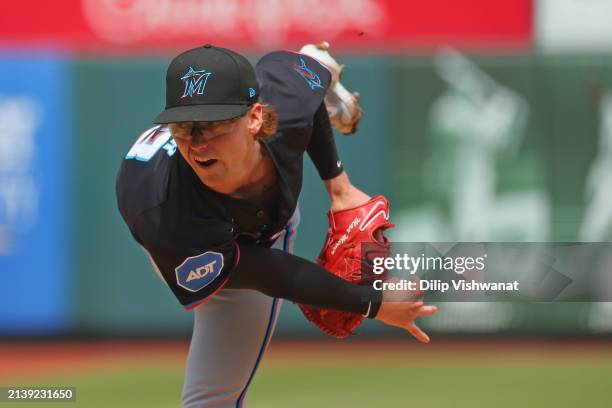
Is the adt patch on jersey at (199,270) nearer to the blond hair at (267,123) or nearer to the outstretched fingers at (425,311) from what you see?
the blond hair at (267,123)

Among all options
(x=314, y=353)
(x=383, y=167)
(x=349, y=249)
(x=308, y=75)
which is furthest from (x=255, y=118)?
(x=383, y=167)

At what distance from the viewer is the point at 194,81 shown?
116 inches

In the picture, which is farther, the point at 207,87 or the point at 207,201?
the point at 207,201

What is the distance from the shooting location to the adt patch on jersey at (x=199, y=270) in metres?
3.09

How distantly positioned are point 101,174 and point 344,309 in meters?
3.84

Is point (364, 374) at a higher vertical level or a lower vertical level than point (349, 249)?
lower

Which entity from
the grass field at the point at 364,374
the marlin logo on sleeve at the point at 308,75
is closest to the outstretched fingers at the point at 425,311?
the marlin logo on sleeve at the point at 308,75

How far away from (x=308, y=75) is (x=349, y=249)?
63cm

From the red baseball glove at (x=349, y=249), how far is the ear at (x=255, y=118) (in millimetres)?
656

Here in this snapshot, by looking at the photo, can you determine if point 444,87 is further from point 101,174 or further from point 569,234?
point 101,174

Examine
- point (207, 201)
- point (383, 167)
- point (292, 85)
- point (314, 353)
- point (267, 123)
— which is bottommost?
point (314, 353)

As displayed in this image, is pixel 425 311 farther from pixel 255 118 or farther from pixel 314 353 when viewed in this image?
pixel 314 353

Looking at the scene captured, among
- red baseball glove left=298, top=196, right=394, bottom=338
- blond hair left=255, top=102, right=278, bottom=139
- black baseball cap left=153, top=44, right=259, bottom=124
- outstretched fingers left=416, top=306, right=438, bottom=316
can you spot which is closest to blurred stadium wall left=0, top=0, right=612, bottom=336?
red baseball glove left=298, top=196, right=394, bottom=338

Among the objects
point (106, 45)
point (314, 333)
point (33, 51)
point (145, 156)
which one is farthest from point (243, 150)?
point (106, 45)
